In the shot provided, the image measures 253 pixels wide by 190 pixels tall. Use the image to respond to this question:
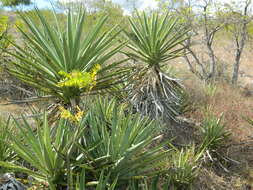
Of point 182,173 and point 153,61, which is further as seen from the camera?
point 153,61

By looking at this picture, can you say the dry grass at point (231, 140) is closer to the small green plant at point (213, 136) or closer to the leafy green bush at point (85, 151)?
the small green plant at point (213, 136)

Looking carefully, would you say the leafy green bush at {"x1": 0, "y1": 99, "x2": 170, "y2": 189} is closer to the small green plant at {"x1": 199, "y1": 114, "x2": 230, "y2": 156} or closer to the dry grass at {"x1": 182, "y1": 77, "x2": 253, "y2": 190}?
the dry grass at {"x1": 182, "y1": 77, "x2": 253, "y2": 190}

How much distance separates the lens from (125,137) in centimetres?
268

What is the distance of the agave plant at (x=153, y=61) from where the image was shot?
452cm

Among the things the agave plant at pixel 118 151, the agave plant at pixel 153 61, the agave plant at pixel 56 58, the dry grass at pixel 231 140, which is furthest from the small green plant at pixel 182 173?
the agave plant at pixel 56 58

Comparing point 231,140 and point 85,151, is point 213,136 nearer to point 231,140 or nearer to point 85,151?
point 231,140

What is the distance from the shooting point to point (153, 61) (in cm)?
462

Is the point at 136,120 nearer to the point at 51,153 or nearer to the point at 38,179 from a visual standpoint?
the point at 51,153

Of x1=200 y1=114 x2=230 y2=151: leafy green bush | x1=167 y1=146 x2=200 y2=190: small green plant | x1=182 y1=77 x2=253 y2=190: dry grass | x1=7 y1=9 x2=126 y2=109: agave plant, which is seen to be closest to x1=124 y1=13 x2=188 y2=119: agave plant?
x1=167 y1=146 x2=200 y2=190: small green plant

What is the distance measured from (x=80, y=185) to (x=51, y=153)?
0.44 metres

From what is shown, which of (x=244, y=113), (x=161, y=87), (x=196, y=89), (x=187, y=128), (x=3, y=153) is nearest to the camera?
(x=3, y=153)

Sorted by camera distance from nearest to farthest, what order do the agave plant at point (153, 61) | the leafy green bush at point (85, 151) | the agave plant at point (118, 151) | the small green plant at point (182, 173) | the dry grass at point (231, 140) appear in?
the leafy green bush at point (85, 151), the agave plant at point (118, 151), the small green plant at point (182, 173), the agave plant at point (153, 61), the dry grass at point (231, 140)

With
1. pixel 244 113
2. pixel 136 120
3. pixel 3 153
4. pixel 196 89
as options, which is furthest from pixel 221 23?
pixel 3 153

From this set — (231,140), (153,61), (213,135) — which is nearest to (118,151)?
(153,61)
